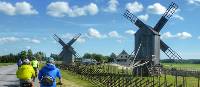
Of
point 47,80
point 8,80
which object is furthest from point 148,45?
point 47,80

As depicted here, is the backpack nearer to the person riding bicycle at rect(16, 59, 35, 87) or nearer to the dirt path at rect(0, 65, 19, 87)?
the person riding bicycle at rect(16, 59, 35, 87)

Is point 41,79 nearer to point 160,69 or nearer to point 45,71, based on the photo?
point 45,71

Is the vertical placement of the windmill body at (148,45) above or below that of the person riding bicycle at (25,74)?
above

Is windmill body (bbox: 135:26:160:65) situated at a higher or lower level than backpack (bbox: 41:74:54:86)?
higher

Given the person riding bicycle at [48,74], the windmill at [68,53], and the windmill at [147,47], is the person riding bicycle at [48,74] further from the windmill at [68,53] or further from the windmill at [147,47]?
the windmill at [68,53]

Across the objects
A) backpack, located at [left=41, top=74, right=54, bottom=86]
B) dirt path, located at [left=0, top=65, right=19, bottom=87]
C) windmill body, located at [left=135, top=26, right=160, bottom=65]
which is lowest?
dirt path, located at [left=0, top=65, right=19, bottom=87]

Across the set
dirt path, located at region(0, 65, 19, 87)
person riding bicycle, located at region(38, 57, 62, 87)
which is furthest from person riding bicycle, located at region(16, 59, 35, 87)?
dirt path, located at region(0, 65, 19, 87)

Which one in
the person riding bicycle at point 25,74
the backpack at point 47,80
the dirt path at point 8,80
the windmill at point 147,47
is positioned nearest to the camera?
the backpack at point 47,80

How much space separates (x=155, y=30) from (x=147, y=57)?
4.90 meters

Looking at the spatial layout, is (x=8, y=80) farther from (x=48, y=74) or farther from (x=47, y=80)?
(x=47, y=80)

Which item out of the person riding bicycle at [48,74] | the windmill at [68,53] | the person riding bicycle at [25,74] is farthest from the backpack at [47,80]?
the windmill at [68,53]

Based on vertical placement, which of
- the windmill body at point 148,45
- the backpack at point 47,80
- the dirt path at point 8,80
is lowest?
the dirt path at point 8,80

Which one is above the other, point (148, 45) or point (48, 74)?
point (148, 45)

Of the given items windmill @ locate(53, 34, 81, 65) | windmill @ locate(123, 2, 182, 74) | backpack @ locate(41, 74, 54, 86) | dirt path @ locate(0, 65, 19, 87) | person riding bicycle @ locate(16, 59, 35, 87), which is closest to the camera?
backpack @ locate(41, 74, 54, 86)
